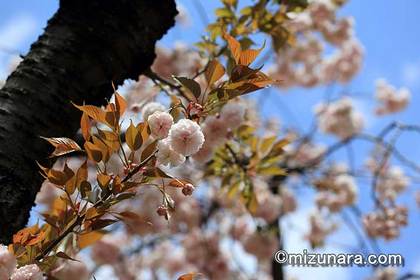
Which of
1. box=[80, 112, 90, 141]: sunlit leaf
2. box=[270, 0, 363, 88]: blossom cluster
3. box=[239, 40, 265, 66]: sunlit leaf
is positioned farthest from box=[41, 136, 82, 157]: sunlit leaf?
box=[270, 0, 363, 88]: blossom cluster

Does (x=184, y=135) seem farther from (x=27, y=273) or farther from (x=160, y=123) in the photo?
(x=27, y=273)

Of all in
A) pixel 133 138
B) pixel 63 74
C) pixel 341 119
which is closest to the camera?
pixel 133 138

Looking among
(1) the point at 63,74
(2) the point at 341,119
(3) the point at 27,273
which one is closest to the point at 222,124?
(1) the point at 63,74

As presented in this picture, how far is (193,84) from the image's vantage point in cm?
78

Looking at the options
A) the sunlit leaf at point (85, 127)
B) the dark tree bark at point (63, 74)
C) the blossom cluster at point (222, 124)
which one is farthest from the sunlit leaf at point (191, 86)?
the blossom cluster at point (222, 124)

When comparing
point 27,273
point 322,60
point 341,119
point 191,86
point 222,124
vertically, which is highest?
point 322,60

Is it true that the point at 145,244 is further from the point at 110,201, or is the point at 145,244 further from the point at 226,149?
the point at 110,201

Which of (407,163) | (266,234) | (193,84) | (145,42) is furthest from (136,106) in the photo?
(266,234)

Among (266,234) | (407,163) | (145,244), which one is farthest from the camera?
(145,244)

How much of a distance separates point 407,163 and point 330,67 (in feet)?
9.34

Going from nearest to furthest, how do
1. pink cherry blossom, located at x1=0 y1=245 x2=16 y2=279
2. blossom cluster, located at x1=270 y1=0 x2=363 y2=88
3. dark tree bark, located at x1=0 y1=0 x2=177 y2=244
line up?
pink cherry blossom, located at x1=0 y1=245 x2=16 y2=279 < dark tree bark, located at x1=0 y1=0 x2=177 y2=244 < blossom cluster, located at x1=270 y1=0 x2=363 y2=88

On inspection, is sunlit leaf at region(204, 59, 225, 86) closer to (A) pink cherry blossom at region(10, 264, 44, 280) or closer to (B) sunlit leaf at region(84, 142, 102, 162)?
(B) sunlit leaf at region(84, 142, 102, 162)

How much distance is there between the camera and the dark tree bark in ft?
2.80

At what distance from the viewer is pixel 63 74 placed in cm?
96
